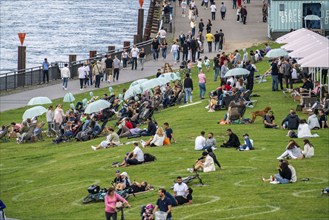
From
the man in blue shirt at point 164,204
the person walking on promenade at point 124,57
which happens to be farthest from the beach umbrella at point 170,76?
the man in blue shirt at point 164,204

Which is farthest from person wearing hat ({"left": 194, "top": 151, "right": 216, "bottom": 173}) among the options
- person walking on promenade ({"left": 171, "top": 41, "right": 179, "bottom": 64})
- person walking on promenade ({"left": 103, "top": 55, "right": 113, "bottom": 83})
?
person walking on promenade ({"left": 171, "top": 41, "right": 179, "bottom": 64})

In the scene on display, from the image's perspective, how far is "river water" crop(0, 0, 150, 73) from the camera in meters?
117

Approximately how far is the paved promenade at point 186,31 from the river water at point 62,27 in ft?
64.9

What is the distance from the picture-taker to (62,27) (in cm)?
14538

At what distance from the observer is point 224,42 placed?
72375mm

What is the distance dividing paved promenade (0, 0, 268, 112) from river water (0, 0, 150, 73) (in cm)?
1979

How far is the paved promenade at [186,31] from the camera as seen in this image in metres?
61.2

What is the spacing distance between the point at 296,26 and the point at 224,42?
412 centimetres

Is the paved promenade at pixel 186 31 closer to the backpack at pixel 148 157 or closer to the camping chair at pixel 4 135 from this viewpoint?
the camping chair at pixel 4 135

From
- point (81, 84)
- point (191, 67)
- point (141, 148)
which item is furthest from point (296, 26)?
point (141, 148)

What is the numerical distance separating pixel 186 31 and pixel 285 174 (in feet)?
147

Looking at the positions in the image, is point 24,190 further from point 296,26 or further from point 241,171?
point 296,26

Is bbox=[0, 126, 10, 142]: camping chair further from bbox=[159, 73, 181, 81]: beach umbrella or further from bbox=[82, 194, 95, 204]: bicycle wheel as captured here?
bbox=[82, 194, 95, 204]: bicycle wheel

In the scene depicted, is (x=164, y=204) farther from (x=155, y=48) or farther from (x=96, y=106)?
(x=155, y=48)
